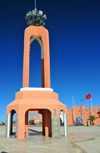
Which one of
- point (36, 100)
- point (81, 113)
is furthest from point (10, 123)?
point (81, 113)

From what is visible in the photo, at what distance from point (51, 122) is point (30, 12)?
14.3 m

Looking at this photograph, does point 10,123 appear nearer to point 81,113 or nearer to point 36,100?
point 36,100

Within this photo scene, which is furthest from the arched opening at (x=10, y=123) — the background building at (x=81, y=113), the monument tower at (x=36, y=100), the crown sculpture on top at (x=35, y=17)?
the background building at (x=81, y=113)

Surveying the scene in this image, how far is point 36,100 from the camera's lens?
1571 cm

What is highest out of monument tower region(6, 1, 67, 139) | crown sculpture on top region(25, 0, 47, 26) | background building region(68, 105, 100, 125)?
crown sculpture on top region(25, 0, 47, 26)

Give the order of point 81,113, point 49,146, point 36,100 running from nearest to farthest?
point 49,146 < point 36,100 < point 81,113

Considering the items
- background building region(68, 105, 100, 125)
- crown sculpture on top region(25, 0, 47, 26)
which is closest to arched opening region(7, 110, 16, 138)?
crown sculpture on top region(25, 0, 47, 26)

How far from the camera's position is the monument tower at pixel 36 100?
1490cm

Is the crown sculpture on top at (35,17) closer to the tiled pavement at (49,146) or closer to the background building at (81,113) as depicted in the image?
the tiled pavement at (49,146)

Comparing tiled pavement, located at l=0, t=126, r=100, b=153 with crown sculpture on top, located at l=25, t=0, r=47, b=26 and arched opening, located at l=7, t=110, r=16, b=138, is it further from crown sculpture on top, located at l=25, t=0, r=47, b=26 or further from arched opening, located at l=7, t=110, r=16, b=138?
crown sculpture on top, located at l=25, t=0, r=47, b=26

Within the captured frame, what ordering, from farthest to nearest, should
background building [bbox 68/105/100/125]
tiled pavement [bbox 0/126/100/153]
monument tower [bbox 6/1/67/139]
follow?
background building [bbox 68/105/100/125], monument tower [bbox 6/1/67/139], tiled pavement [bbox 0/126/100/153]

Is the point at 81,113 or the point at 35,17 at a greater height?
the point at 35,17

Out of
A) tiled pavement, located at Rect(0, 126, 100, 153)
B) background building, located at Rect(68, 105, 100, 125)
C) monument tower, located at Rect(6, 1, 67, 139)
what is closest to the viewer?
tiled pavement, located at Rect(0, 126, 100, 153)

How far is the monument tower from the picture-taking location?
1490 cm
